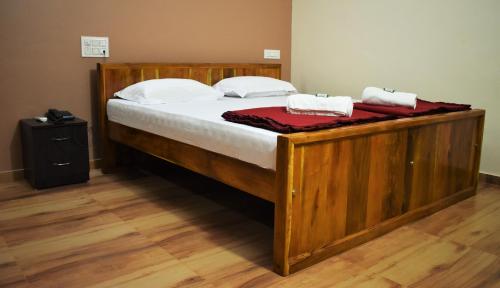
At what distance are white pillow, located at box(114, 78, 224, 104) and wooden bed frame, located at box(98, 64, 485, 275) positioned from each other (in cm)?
25

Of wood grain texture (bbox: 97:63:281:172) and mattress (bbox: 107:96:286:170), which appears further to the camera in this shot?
wood grain texture (bbox: 97:63:281:172)

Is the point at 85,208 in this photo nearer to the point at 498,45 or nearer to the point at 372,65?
the point at 372,65

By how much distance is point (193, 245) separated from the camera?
1830 millimetres

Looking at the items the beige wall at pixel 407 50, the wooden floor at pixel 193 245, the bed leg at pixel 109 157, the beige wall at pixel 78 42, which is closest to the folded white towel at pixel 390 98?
the wooden floor at pixel 193 245

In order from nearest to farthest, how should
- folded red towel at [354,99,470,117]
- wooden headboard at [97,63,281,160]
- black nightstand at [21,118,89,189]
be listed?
folded red towel at [354,99,470,117], black nightstand at [21,118,89,189], wooden headboard at [97,63,281,160]

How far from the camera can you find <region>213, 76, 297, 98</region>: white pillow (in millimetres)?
3102

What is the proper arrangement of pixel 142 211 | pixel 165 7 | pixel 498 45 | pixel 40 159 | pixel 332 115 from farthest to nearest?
pixel 165 7 < pixel 498 45 < pixel 40 159 < pixel 142 211 < pixel 332 115

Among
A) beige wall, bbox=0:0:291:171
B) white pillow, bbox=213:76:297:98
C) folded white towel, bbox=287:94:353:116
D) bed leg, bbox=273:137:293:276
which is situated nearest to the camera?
bed leg, bbox=273:137:293:276

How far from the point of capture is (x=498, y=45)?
8.71ft

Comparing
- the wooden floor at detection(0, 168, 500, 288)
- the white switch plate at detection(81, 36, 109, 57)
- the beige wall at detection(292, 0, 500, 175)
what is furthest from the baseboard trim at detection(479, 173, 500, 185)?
the white switch plate at detection(81, 36, 109, 57)

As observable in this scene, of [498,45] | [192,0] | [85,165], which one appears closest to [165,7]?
[192,0]

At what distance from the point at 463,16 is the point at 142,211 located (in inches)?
93.5

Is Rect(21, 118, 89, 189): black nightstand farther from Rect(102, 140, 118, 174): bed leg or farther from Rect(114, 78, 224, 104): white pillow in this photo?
Rect(114, 78, 224, 104): white pillow

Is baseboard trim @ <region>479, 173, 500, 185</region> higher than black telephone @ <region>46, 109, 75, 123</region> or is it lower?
lower
